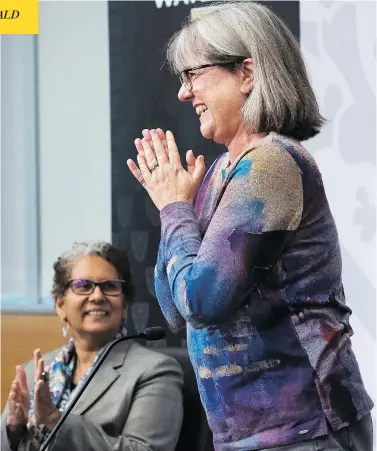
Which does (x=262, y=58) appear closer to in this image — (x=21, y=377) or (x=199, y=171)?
(x=199, y=171)

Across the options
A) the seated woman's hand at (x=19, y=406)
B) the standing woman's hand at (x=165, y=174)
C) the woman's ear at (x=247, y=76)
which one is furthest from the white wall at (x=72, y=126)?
the woman's ear at (x=247, y=76)

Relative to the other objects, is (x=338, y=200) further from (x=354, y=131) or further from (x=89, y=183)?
(x=89, y=183)

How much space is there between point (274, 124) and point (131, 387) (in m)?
1.30

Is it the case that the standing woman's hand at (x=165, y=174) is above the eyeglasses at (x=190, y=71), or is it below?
below

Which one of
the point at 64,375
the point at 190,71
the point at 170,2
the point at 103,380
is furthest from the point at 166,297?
the point at 170,2

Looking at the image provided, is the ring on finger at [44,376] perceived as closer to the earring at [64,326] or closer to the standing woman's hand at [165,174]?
the earring at [64,326]

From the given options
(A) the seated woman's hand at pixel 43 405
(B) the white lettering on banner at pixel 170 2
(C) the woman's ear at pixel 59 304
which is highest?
(B) the white lettering on banner at pixel 170 2

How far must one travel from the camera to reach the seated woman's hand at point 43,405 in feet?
7.72

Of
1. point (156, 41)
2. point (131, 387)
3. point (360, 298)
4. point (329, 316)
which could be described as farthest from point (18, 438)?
point (329, 316)

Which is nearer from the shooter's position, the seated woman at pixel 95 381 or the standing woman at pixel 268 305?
the standing woman at pixel 268 305

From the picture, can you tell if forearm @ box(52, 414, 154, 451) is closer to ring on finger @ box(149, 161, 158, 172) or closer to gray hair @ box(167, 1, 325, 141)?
ring on finger @ box(149, 161, 158, 172)

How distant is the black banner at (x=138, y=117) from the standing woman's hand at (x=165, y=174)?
1.11 metres

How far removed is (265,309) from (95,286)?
1425 mm

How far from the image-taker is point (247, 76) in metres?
1.45
